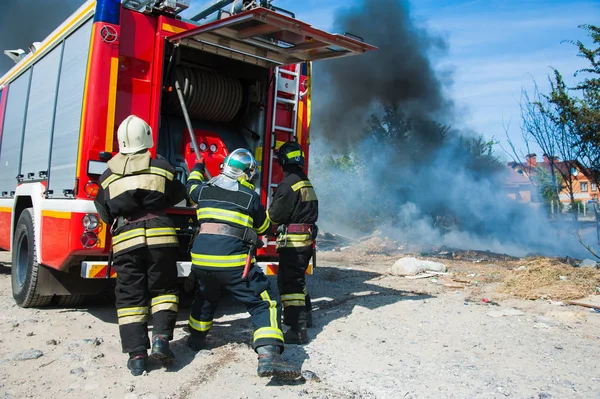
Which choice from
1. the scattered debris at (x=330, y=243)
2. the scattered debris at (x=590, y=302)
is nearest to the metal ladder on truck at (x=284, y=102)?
the scattered debris at (x=590, y=302)

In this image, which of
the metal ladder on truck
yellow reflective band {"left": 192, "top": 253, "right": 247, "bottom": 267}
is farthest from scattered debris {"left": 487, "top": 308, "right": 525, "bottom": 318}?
yellow reflective band {"left": 192, "top": 253, "right": 247, "bottom": 267}

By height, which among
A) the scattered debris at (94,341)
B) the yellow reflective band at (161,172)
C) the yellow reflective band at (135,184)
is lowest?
the scattered debris at (94,341)

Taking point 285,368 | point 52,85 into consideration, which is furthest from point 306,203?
point 52,85

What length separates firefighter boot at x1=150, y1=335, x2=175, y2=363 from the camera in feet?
10.7

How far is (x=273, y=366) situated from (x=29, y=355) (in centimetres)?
172

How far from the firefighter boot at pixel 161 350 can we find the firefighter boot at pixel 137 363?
7 cm

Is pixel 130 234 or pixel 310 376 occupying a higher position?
pixel 130 234

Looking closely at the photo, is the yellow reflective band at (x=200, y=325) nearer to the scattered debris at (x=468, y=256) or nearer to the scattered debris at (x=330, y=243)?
the scattered debris at (x=468, y=256)

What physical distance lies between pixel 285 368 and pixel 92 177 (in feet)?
7.07

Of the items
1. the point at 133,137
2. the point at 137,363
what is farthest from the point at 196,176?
the point at 137,363

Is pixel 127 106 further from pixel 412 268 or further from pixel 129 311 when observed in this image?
pixel 412 268

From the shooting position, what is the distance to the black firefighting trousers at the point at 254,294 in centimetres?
320

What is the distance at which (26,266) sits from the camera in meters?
4.94

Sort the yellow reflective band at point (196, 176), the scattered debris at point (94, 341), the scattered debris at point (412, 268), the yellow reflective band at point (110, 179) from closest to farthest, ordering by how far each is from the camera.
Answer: the yellow reflective band at point (110, 179)
the scattered debris at point (94, 341)
the yellow reflective band at point (196, 176)
the scattered debris at point (412, 268)
